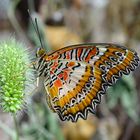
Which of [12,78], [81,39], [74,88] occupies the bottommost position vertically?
[81,39]

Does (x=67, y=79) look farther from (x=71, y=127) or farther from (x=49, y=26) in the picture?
(x=49, y=26)

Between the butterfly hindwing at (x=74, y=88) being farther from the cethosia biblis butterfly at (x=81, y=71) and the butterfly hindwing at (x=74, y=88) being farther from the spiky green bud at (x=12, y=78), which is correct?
the spiky green bud at (x=12, y=78)

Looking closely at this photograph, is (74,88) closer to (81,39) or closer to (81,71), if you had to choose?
(81,71)

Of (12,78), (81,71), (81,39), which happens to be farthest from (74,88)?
(81,39)

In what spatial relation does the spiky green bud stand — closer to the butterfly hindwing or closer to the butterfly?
the butterfly

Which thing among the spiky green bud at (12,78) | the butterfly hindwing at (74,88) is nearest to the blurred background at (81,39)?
the butterfly hindwing at (74,88)

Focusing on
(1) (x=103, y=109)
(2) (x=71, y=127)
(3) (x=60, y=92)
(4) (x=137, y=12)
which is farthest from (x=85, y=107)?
(4) (x=137, y=12)

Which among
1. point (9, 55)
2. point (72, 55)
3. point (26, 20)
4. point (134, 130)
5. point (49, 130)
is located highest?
point (9, 55)
